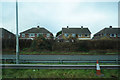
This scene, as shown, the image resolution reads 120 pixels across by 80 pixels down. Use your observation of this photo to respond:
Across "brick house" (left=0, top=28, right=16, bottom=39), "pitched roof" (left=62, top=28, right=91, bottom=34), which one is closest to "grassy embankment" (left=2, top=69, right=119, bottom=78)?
"brick house" (left=0, top=28, right=16, bottom=39)

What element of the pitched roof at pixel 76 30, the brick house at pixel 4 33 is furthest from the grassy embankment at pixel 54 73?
the pitched roof at pixel 76 30

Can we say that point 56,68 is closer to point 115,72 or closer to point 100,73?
point 100,73

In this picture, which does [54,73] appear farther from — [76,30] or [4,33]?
[76,30]

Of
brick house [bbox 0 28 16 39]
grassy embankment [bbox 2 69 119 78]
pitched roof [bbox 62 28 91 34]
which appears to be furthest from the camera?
pitched roof [bbox 62 28 91 34]

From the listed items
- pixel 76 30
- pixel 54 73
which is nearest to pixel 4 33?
pixel 54 73

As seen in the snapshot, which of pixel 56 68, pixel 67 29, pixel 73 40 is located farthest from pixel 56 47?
pixel 67 29

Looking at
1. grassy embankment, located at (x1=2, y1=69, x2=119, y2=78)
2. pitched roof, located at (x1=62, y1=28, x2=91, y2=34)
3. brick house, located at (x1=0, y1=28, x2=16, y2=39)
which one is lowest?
grassy embankment, located at (x1=2, y1=69, x2=119, y2=78)

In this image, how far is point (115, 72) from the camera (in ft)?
13.9

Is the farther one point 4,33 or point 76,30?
point 76,30

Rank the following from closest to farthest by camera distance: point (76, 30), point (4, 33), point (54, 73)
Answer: point (54, 73), point (4, 33), point (76, 30)

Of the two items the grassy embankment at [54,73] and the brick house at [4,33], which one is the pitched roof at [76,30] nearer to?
the brick house at [4,33]

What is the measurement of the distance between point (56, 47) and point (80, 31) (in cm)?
1847

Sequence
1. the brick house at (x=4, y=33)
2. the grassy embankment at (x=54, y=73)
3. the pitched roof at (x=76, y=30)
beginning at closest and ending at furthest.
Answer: the grassy embankment at (x=54, y=73) < the brick house at (x=4, y=33) < the pitched roof at (x=76, y=30)

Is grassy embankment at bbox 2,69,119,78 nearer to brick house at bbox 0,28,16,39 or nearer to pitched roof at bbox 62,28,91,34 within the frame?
brick house at bbox 0,28,16,39
